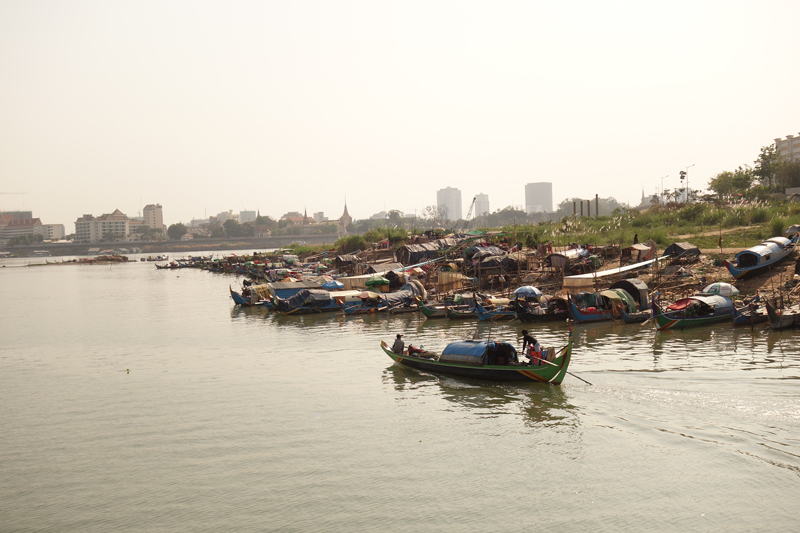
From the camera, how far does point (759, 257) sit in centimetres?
2808

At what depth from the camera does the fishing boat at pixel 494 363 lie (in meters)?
16.7

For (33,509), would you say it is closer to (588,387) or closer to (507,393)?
(507,393)

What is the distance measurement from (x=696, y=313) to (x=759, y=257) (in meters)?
6.93

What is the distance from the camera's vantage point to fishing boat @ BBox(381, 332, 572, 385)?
1666cm

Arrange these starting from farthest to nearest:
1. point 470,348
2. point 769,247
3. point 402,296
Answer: point 402,296, point 769,247, point 470,348

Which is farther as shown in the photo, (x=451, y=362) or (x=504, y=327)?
(x=504, y=327)

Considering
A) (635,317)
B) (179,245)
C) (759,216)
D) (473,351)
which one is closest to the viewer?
(473,351)

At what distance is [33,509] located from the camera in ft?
37.6

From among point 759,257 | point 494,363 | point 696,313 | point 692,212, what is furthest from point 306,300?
point 692,212

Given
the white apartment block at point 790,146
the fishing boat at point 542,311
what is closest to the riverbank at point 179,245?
the white apartment block at point 790,146

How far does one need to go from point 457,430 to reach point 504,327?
13.3 m

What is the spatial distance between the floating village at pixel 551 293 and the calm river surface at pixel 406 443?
0.82m

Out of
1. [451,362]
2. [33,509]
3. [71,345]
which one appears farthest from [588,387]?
[71,345]

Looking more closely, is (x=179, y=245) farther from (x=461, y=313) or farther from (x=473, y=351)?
(x=473, y=351)
